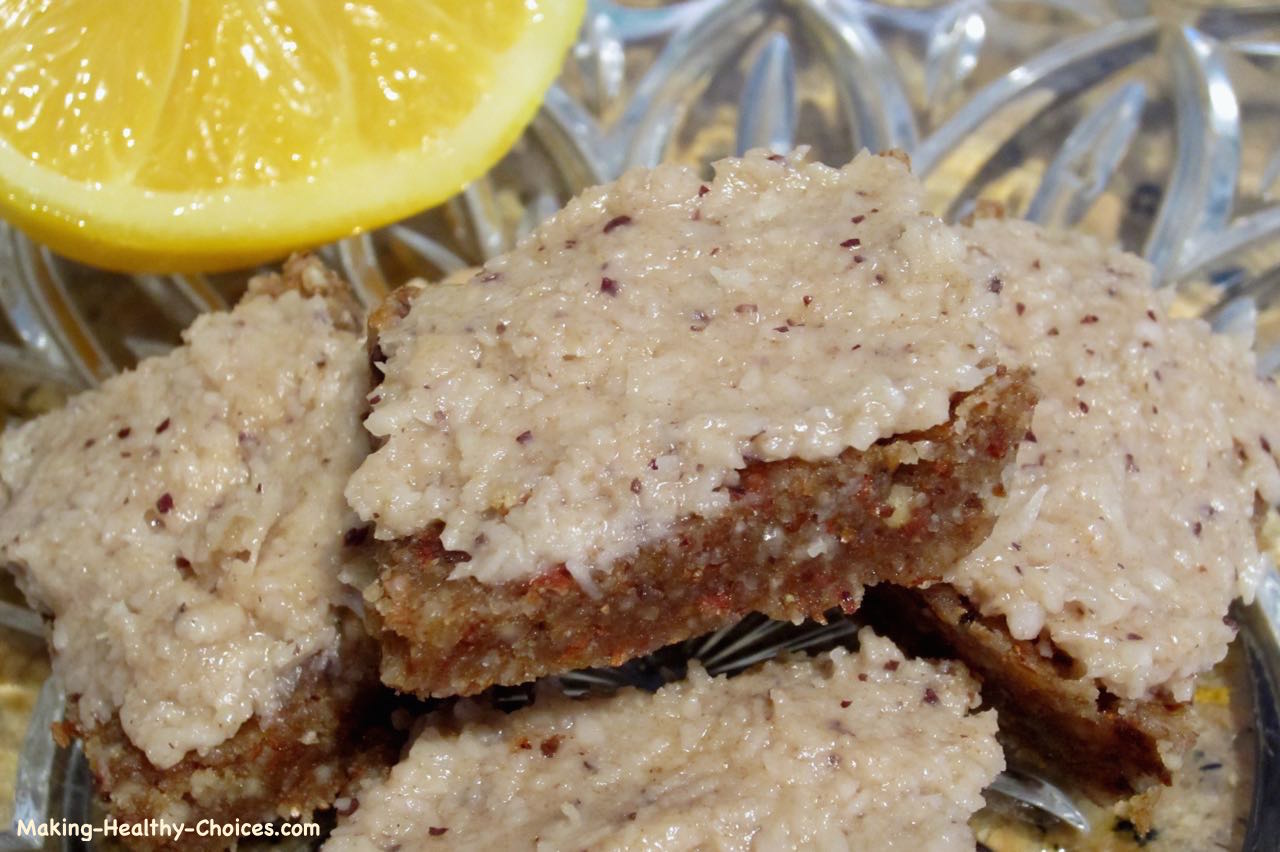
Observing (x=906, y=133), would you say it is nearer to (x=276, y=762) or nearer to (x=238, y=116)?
(x=238, y=116)

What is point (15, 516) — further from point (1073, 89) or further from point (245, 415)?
point (1073, 89)

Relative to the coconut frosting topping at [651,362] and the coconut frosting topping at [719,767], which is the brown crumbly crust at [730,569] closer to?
the coconut frosting topping at [651,362]

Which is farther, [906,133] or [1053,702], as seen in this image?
[906,133]

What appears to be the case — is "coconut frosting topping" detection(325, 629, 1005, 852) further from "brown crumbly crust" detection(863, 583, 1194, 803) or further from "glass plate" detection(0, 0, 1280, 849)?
"glass plate" detection(0, 0, 1280, 849)

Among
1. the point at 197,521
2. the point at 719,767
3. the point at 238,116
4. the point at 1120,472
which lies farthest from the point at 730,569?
the point at 238,116

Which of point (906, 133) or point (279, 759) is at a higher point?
point (906, 133)

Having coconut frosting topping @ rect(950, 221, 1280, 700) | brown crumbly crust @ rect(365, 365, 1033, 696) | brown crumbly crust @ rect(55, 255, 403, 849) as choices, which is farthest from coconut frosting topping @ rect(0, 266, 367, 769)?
coconut frosting topping @ rect(950, 221, 1280, 700)

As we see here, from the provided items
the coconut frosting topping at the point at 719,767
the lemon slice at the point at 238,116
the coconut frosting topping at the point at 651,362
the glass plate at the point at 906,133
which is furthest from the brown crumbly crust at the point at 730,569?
the glass plate at the point at 906,133
